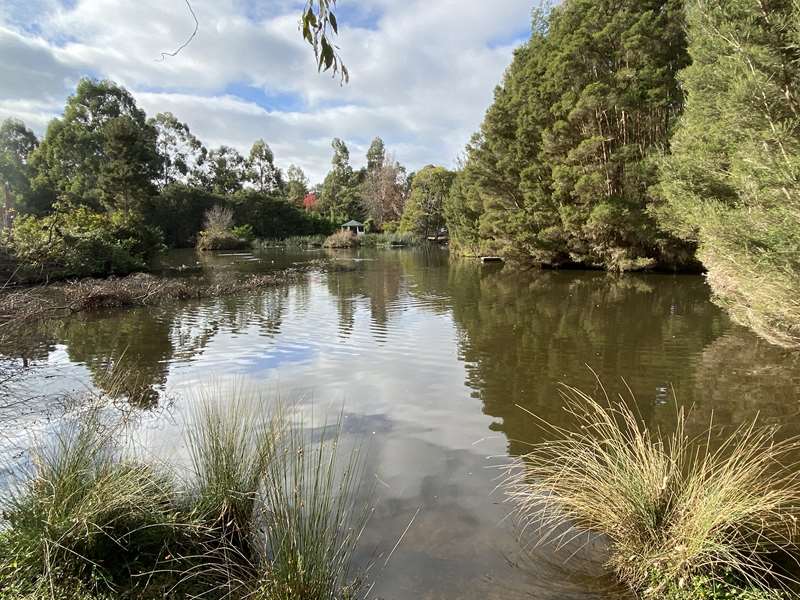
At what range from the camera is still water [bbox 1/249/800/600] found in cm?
321

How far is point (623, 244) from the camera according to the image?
19906 mm

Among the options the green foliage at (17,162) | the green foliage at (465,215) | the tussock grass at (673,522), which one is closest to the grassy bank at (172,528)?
the tussock grass at (673,522)

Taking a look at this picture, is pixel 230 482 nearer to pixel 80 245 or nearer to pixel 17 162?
pixel 80 245

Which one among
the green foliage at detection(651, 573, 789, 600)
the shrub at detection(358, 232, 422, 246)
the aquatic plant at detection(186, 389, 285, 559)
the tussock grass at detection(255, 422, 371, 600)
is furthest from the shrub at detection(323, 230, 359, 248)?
the green foliage at detection(651, 573, 789, 600)

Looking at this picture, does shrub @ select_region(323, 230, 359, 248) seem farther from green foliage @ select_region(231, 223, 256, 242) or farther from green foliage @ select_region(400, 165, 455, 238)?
green foliage @ select_region(231, 223, 256, 242)

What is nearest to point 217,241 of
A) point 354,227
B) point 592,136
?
point 354,227

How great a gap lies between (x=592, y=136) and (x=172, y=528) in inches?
826

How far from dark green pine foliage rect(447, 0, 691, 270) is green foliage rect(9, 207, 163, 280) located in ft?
54.4

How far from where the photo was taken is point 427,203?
48906mm

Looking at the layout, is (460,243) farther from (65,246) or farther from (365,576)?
(365,576)

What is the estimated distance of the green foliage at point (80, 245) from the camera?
44.6 ft

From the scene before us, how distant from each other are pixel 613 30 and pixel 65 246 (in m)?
21.1

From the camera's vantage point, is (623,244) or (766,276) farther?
(623,244)

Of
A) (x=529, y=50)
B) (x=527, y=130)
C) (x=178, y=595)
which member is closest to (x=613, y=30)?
(x=527, y=130)
